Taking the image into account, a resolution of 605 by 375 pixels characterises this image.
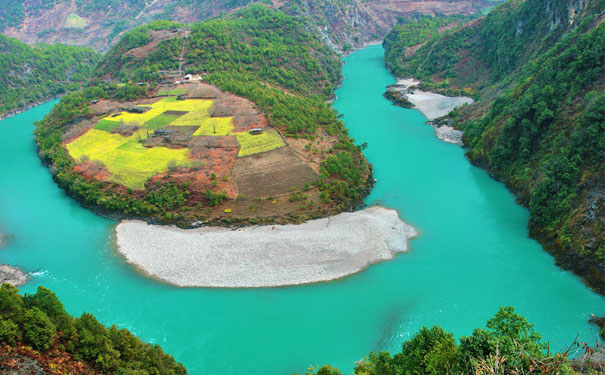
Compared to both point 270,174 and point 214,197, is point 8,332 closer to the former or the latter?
point 214,197

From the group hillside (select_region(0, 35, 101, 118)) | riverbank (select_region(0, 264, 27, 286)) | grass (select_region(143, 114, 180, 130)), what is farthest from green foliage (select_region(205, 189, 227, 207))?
hillside (select_region(0, 35, 101, 118))

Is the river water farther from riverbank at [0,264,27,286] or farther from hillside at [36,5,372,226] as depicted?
hillside at [36,5,372,226]

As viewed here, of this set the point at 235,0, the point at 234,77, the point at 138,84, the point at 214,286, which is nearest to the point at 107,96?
the point at 138,84

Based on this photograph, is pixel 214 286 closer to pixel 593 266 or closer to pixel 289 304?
pixel 289 304

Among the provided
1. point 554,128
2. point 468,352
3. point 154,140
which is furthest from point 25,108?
point 468,352

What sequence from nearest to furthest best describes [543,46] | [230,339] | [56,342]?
1. [56,342]
2. [230,339]
3. [543,46]

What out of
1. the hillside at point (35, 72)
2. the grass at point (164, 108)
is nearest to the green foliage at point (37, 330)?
the grass at point (164, 108)
